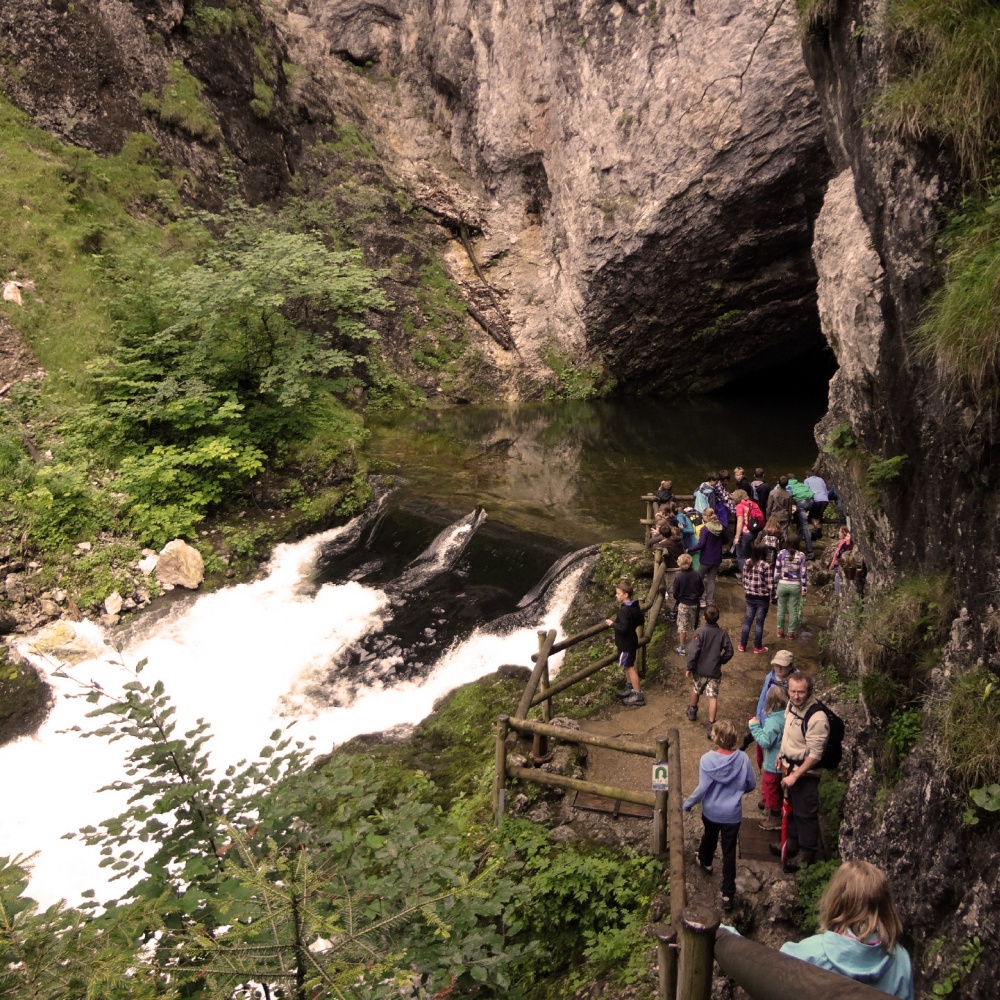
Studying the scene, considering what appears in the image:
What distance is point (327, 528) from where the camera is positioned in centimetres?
1398

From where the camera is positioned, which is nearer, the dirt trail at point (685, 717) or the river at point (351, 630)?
the dirt trail at point (685, 717)

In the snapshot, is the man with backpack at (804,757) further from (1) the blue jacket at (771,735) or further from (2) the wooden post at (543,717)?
Result: (2) the wooden post at (543,717)

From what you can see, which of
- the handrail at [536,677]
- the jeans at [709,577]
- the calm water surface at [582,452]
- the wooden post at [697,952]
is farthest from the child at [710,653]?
the calm water surface at [582,452]

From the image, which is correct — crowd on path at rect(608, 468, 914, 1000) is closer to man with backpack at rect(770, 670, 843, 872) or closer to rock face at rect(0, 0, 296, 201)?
man with backpack at rect(770, 670, 843, 872)

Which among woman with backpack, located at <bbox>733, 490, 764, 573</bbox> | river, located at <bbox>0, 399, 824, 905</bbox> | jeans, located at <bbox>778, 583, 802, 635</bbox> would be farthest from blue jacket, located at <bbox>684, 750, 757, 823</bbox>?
river, located at <bbox>0, 399, 824, 905</bbox>

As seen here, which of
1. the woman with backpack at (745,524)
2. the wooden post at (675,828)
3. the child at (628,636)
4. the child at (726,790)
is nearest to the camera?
the wooden post at (675,828)

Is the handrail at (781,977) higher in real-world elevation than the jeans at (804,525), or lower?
higher

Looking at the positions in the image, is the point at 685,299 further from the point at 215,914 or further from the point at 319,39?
the point at 215,914

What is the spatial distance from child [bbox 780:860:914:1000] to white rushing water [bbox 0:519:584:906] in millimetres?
6473

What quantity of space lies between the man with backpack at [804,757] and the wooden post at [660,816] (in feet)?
2.81

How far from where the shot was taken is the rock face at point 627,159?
17.2 metres

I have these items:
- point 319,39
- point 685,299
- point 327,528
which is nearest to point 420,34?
point 319,39

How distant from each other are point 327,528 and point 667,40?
1538cm

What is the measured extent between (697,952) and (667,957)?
30.4 inches
